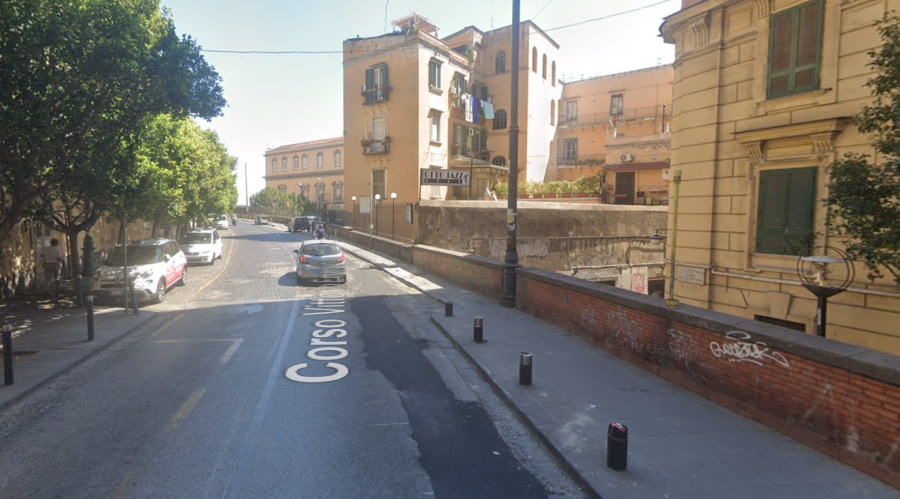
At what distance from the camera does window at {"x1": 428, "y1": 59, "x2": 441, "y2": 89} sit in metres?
33.0

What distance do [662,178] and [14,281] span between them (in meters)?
30.9

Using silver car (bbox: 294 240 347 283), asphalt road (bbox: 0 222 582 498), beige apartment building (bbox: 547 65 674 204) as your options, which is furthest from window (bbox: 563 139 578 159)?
asphalt road (bbox: 0 222 582 498)

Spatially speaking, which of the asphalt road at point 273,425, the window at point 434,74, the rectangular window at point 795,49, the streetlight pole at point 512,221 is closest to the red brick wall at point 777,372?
the asphalt road at point 273,425

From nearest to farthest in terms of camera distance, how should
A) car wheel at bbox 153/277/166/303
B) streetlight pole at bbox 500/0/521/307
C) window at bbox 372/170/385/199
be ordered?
1. streetlight pole at bbox 500/0/521/307
2. car wheel at bbox 153/277/166/303
3. window at bbox 372/170/385/199

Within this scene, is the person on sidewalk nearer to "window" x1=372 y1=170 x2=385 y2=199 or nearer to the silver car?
the silver car

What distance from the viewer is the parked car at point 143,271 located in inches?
501

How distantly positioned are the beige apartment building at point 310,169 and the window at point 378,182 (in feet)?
65.0

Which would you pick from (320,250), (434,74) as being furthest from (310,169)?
(320,250)

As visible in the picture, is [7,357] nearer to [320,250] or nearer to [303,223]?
[320,250]

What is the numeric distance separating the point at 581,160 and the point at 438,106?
1388cm

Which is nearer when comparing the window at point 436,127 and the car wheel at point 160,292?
the car wheel at point 160,292

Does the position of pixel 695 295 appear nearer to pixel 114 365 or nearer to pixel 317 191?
pixel 114 365

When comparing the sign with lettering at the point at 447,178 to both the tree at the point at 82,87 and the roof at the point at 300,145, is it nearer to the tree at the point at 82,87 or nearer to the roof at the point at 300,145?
the tree at the point at 82,87

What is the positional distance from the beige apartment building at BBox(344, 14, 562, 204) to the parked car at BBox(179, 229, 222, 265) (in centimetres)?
959
